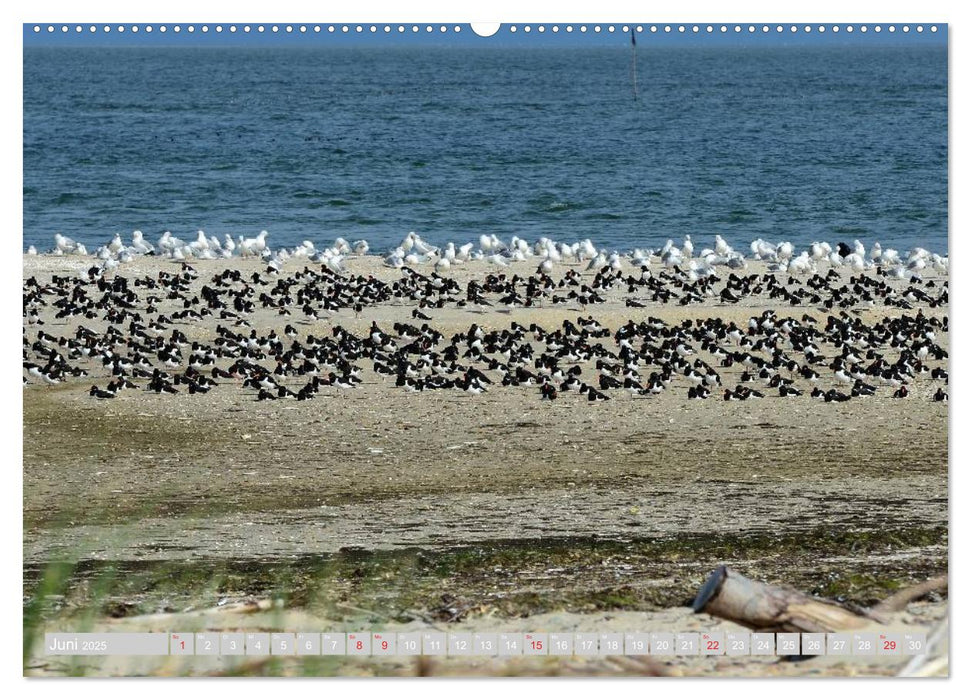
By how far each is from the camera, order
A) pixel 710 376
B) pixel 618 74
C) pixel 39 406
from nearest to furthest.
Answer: pixel 39 406
pixel 710 376
pixel 618 74

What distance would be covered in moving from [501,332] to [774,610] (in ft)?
47.2

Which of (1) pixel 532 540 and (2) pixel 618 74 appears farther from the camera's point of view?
(2) pixel 618 74

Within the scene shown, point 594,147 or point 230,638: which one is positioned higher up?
point 594,147

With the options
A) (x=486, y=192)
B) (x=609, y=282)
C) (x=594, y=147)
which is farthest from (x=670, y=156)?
(x=609, y=282)

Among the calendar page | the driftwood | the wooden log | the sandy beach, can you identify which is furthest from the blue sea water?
the wooden log

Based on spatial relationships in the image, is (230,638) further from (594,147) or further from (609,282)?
(594,147)

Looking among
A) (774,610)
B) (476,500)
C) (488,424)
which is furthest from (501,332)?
(774,610)

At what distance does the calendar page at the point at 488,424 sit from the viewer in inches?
298

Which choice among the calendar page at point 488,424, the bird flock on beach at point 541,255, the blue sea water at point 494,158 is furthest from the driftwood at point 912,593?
the bird flock on beach at point 541,255

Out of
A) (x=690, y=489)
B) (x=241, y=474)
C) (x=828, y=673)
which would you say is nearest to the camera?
(x=828, y=673)

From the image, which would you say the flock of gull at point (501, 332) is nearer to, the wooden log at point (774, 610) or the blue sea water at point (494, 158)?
the blue sea water at point (494, 158)

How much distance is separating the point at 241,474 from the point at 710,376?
6.64m

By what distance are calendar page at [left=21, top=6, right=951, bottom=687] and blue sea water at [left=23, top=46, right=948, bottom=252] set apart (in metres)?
0.31

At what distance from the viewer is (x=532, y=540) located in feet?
36.7
